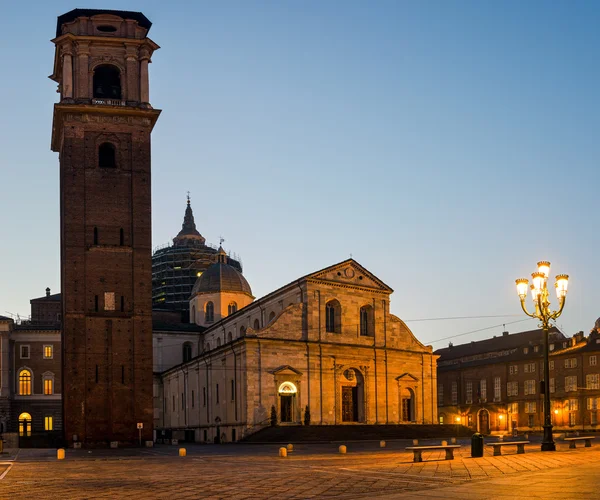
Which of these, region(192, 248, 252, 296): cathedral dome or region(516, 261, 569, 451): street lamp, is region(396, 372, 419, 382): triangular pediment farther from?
region(516, 261, 569, 451): street lamp

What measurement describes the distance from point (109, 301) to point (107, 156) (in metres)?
9.77

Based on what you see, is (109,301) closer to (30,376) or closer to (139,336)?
(139,336)

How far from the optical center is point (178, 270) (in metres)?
105

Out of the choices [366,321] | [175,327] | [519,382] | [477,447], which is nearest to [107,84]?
[366,321]

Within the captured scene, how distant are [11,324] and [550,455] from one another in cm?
6020

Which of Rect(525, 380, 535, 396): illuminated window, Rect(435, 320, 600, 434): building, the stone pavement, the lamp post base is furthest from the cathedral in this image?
the lamp post base

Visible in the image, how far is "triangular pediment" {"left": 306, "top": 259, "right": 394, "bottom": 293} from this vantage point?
6919cm

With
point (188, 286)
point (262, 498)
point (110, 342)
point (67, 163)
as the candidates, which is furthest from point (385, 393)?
point (262, 498)

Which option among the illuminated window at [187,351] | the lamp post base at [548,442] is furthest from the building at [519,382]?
the lamp post base at [548,442]

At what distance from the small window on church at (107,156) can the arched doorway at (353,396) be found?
2470 cm

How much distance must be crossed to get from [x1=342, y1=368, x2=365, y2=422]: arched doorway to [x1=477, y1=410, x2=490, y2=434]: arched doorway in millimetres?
32218

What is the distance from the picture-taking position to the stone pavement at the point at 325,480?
18.8 metres

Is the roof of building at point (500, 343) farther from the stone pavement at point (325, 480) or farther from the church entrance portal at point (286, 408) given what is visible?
the stone pavement at point (325, 480)

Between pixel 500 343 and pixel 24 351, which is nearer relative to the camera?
pixel 24 351
